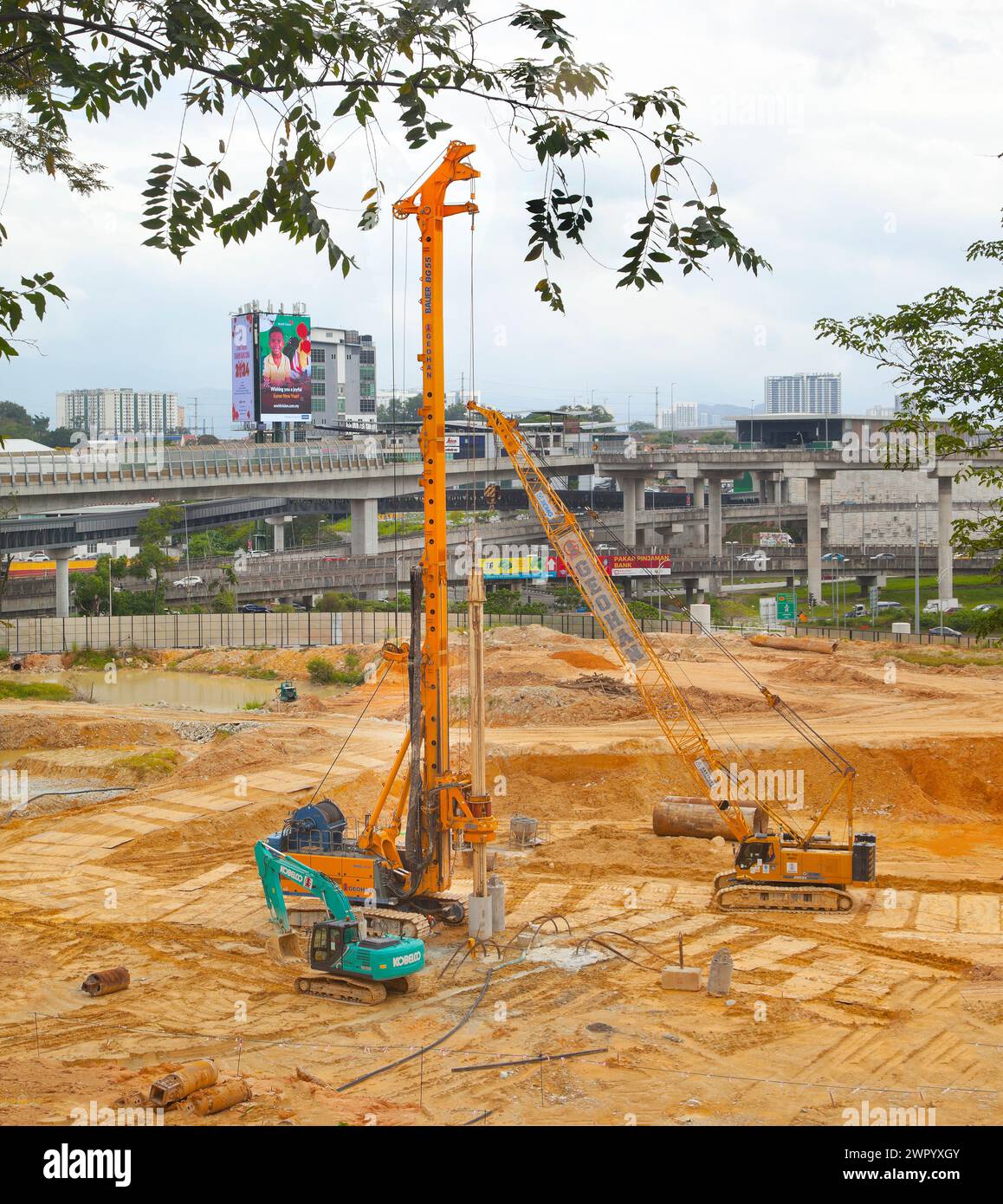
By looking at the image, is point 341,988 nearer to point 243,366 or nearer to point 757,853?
point 757,853

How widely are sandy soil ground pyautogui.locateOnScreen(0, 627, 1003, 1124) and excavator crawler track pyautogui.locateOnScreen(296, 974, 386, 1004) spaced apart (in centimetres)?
28

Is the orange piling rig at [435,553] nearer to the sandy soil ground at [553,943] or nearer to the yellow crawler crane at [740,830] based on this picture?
the sandy soil ground at [553,943]

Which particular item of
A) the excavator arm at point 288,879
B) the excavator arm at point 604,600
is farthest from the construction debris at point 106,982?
the excavator arm at point 604,600

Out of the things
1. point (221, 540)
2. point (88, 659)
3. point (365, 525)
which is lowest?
point (88, 659)

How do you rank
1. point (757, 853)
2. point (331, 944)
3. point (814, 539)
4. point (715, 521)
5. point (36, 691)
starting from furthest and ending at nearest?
point (715, 521) → point (814, 539) → point (36, 691) → point (757, 853) → point (331, 944)

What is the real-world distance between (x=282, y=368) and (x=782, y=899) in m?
101

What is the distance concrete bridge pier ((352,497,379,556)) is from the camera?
318 feet

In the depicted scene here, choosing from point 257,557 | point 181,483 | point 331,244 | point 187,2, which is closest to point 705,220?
point 331,244

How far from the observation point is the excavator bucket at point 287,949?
2428 cm

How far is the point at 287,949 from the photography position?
24.6 m

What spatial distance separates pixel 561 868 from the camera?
32094 millimetres

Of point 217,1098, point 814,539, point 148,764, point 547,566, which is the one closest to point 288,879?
point 217,1098

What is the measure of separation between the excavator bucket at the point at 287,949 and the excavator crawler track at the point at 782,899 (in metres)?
9.31
